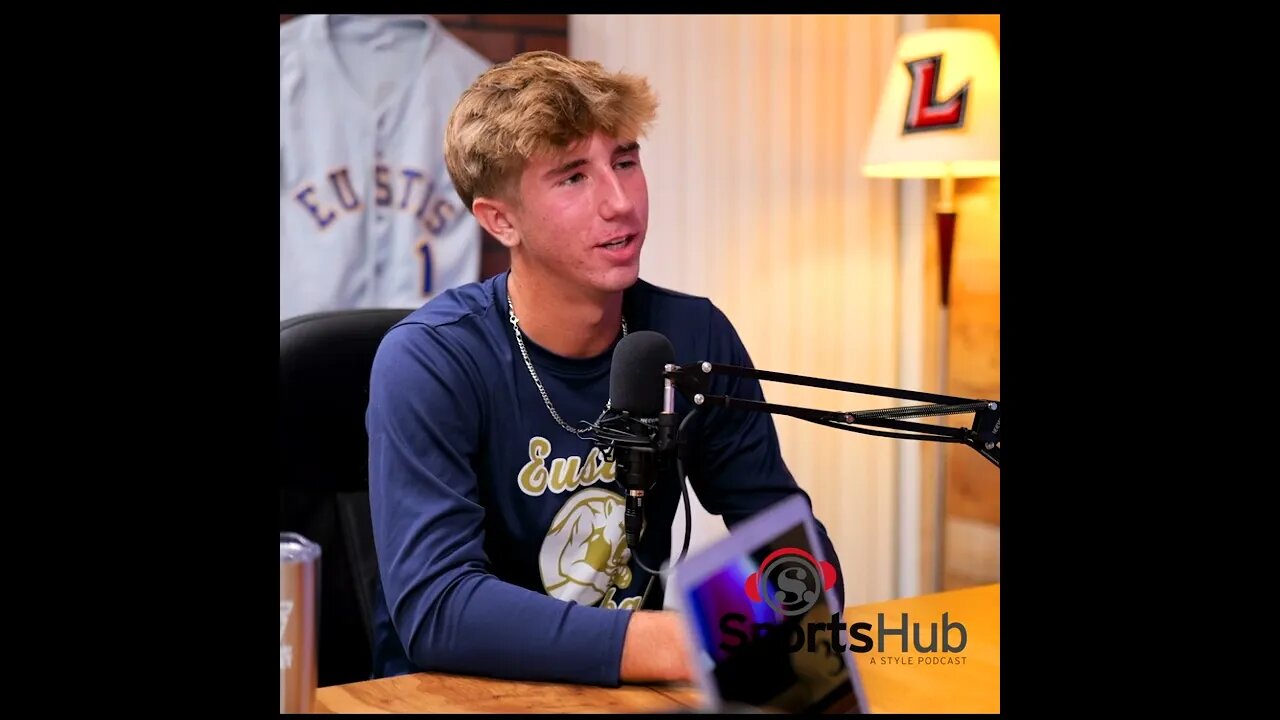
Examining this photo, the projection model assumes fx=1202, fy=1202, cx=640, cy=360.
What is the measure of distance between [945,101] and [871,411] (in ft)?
4.79

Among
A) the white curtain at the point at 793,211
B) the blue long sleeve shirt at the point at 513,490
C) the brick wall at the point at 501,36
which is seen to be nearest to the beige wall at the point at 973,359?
the white curtain at the point at 793,211

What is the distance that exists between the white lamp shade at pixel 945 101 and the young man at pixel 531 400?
3.52ft

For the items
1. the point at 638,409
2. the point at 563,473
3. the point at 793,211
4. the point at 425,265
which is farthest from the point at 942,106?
the point at 638,409

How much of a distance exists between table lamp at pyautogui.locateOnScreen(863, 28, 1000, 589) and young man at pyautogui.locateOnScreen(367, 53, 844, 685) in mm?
1075

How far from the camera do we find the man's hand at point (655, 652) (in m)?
0.98

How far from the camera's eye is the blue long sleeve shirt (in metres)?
1.01

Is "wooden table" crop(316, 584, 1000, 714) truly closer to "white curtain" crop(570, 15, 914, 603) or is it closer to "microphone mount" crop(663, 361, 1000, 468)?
"microphone mount" crop(663, 361, 1000, 468)

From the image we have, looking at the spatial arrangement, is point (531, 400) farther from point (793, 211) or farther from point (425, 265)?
point (793, 211)

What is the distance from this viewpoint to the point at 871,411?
3.12ft

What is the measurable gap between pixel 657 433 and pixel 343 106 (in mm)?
1570

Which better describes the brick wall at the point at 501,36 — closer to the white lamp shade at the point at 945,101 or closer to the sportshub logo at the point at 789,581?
the white lamp shade at the point at 945,101

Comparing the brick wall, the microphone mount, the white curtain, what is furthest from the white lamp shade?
the microphone mount
